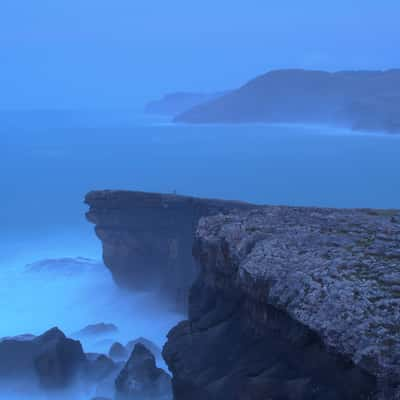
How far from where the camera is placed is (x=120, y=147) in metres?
165

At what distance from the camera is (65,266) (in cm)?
4969

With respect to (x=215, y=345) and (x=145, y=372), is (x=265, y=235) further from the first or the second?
(x=145, y=372)

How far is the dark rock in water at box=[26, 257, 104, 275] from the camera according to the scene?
48.1 m

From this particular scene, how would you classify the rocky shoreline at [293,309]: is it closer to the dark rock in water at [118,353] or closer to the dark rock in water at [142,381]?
the dark rock in water at [142,381]

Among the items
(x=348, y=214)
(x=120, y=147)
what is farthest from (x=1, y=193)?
(x=348, y=214)

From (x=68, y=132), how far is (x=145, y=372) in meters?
184

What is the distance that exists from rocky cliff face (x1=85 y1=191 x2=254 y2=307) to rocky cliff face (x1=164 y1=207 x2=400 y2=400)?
14.7 m

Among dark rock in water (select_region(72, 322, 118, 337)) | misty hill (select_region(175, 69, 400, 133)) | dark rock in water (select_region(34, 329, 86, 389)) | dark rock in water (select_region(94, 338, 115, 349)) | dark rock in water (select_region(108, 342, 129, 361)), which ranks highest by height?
misty hill (select_region(175, 69, 400, 133))

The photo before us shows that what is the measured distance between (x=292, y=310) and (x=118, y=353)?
1865 cm

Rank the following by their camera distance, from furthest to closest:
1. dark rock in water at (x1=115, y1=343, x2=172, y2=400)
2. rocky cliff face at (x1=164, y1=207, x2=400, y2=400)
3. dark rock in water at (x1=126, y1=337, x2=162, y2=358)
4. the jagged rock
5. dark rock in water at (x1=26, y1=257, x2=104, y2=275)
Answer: dark rock in water at (x1=26, y1=257, x2=104, y2=275) → dark rock in water at (x1=126, y1=337, x2=162, y2=358) → the jagged rock → dark rock in water at (x1=115, y1=343, x2=172, y2=400) → rocky cliff face at (x1=164, y1=207, x2=400, y2=400)

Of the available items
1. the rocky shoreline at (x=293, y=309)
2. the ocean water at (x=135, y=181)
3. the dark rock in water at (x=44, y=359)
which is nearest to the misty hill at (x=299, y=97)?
the ocean water at (x=135, y=181)

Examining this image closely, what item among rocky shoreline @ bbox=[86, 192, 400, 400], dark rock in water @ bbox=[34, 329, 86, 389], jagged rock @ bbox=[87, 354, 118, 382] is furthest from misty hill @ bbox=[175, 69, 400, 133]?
rocky shoreline @ bbox=[86, 192, 400, 400]

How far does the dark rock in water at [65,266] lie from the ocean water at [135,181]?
46.2 inches

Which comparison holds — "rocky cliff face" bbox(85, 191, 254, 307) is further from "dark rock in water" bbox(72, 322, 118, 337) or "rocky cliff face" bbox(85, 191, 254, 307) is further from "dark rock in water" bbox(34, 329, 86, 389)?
"dark rock in water" bbox(34, 329, 86, 389)
